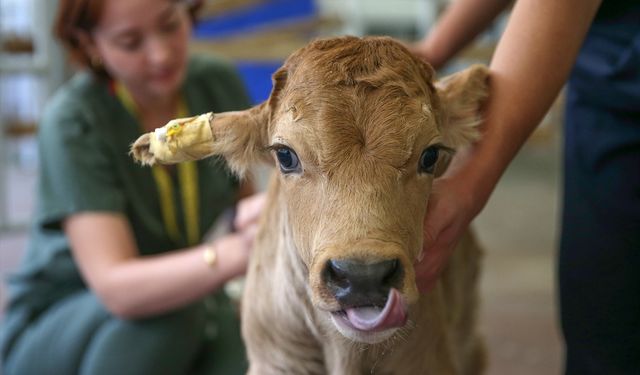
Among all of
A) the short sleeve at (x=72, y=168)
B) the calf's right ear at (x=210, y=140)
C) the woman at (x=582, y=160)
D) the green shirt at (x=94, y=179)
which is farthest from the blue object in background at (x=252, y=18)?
the calf's right ear at (x=210, y=140)

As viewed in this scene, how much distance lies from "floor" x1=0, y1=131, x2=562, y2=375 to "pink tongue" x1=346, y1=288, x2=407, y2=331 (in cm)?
186

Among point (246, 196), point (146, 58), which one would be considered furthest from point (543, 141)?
point (146, 58)

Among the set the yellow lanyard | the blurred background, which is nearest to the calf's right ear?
the yellow lanyard

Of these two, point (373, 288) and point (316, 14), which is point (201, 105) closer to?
point (373, 288)

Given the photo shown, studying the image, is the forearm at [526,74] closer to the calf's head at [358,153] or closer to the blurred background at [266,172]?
the calf's head at [358,153]

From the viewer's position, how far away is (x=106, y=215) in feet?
6.36

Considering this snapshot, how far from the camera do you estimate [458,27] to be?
2.01m

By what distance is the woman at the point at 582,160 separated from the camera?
135 centimetres

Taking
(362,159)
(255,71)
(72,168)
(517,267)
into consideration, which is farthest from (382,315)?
(255,71)

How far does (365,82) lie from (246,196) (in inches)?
49.0

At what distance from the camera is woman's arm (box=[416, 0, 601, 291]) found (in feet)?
4.37

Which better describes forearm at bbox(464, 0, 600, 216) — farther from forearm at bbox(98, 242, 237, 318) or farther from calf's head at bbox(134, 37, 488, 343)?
forearm at bbox(98, 242, 237, 318)

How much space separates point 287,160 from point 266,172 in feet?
5.76

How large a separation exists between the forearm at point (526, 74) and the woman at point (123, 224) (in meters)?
0.71
